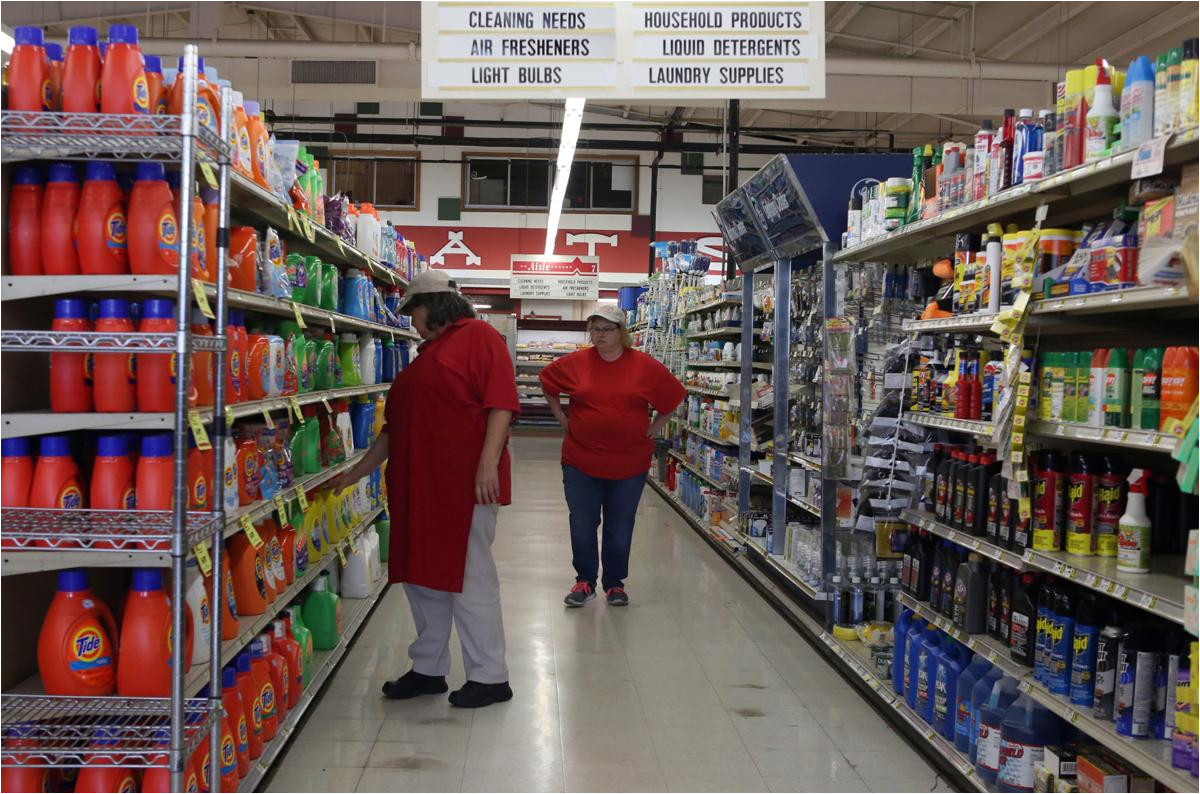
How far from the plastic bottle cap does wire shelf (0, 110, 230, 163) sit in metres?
1.06

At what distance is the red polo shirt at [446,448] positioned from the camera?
13.4 ft

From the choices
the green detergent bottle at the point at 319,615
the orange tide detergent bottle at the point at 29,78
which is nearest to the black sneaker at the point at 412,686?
the green detergent bottle at the point at 319,615

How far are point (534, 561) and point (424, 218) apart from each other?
13.9 metres

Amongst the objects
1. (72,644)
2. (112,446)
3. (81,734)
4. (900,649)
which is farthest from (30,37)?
(900,649)

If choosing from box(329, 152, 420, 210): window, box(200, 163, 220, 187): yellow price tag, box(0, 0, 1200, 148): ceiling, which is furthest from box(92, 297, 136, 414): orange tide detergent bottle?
box(329, 152, 420, 210): window

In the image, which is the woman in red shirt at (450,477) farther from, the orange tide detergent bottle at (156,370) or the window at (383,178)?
the window at (383,178)

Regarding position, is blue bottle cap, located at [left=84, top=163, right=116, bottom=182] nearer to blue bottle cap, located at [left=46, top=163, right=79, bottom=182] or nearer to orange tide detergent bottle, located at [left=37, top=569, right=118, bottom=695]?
blue bottle cap, located at [left=46, top=163, right=79, bottom=182]

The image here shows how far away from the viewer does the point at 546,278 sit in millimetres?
18688

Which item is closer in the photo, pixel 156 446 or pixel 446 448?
pixel 156 446

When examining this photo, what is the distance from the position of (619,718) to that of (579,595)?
1.92 m

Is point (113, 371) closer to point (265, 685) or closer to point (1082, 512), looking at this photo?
point (265, 685)

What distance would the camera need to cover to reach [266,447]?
3754mm

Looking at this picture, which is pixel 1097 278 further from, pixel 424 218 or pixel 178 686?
pixel 424 218

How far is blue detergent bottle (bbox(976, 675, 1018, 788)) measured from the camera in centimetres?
330
